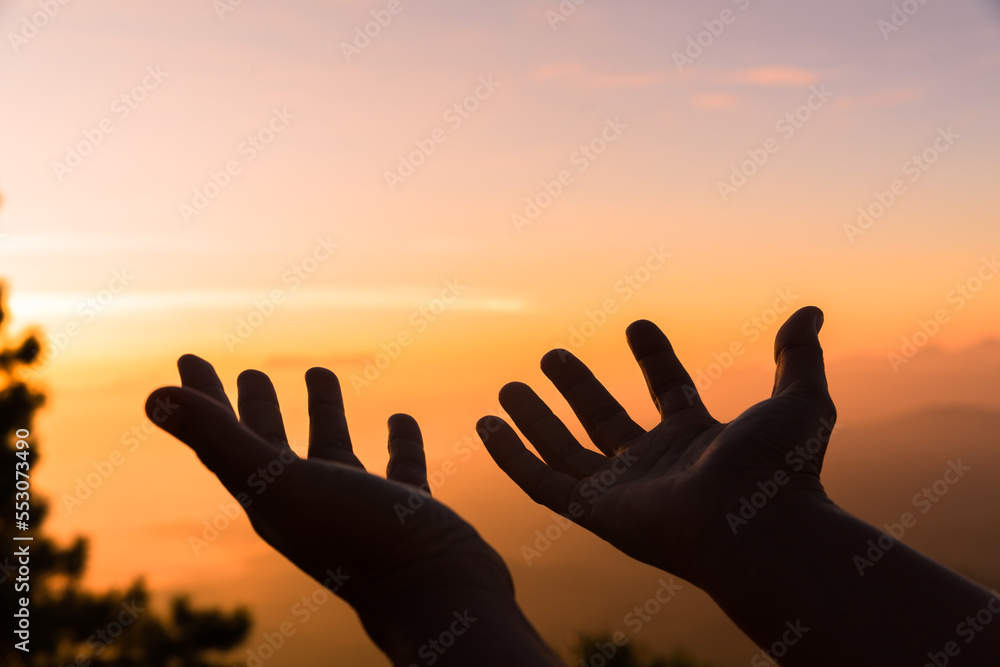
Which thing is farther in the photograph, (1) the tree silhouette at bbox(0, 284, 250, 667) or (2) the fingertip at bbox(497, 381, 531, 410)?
(1) the tree silhouette at bbox(0, 284, 250, 667)

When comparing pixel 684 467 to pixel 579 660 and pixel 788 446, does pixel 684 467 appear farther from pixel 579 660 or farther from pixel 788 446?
pixel 579 660

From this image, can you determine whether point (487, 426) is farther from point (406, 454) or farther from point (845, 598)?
point (845, 598)

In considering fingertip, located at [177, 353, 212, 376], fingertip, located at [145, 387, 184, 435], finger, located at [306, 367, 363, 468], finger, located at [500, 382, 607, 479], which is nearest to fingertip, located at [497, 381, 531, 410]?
finger, located at [500, 382, 607, 479]

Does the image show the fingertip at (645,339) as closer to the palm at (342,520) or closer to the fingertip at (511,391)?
the fingertip at (511,391)

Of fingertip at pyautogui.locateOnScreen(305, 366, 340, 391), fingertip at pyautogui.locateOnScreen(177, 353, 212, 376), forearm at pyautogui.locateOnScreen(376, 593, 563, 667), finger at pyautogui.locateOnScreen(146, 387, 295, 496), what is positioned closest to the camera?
forearm at pyautogui.locateOnScreen(376, 593, 563, 667)

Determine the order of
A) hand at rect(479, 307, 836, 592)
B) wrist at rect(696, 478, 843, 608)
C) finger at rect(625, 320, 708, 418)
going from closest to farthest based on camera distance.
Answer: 1. wrist at rect(696, 478, 843, 608)
2. hand at rect(479, 307, 836, 592)
3. finger at rect(625, 320, 708, 418)

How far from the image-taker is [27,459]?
10.9m

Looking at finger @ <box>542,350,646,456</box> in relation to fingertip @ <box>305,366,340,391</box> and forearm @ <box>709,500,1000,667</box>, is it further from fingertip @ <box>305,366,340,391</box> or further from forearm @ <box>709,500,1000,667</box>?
fingertip @ <box>305,366,340,391</box>

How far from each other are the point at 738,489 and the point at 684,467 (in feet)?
0.96

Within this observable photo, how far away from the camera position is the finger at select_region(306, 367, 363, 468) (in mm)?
3320

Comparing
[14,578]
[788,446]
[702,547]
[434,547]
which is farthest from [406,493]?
[14,578]

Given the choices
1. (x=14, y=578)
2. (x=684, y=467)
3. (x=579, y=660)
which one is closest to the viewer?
(x=684, y=467)

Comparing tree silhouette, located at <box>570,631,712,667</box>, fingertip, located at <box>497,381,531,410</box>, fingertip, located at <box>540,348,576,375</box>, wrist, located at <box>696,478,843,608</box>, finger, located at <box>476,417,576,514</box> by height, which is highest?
fingertip, located at <box>540,348,576,375</box>

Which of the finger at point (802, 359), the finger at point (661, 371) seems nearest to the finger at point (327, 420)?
the finger at point (661, 371)
